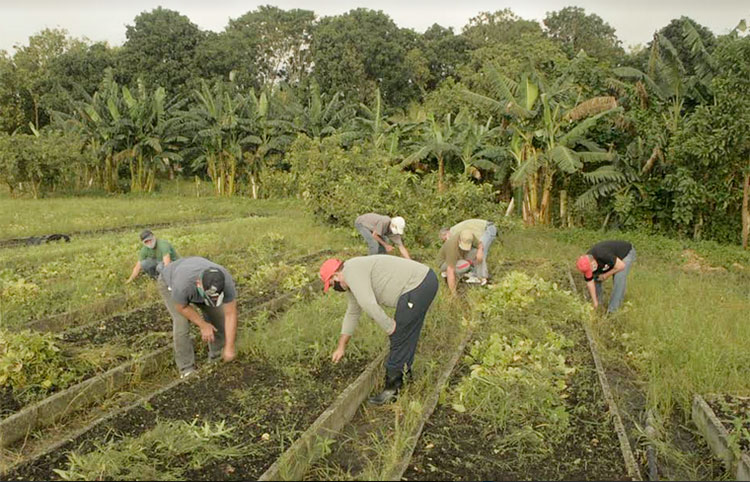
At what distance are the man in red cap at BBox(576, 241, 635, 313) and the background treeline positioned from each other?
510cm

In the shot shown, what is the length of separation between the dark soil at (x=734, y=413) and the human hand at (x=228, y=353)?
160 inches

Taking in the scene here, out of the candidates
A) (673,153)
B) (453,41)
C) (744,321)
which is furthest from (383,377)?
(453,41)

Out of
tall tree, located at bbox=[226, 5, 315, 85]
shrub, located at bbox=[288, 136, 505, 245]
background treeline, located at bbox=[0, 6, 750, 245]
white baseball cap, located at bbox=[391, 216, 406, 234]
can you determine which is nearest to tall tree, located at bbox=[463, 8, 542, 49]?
background treeline, located at bbox=[0, 6, 750, 245]

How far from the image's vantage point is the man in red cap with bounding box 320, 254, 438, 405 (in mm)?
4281

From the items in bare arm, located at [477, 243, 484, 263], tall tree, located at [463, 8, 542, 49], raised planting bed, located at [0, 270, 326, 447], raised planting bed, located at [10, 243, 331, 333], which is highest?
tall tree, located at [463, 8, 542, 49]

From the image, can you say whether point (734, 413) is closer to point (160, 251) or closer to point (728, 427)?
point (728, 427)

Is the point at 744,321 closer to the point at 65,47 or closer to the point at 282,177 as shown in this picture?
the point at 282,177

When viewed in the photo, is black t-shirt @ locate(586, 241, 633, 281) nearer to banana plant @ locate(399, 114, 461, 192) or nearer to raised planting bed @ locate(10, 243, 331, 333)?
raised planting bed @ locate(10, 243, 331, 333)

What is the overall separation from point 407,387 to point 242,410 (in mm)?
1361

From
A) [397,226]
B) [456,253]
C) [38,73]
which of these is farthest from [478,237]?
[38,73]

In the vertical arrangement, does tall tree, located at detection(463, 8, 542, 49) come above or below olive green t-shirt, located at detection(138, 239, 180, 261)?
above

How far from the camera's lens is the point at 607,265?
6.95 meters

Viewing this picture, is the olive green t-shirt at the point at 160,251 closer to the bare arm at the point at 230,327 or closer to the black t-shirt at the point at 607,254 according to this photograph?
the bare arm at the point at 230,327

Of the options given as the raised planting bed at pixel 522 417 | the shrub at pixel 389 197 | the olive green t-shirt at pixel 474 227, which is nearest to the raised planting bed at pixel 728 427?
the raised planting bed at pixel 522 417
